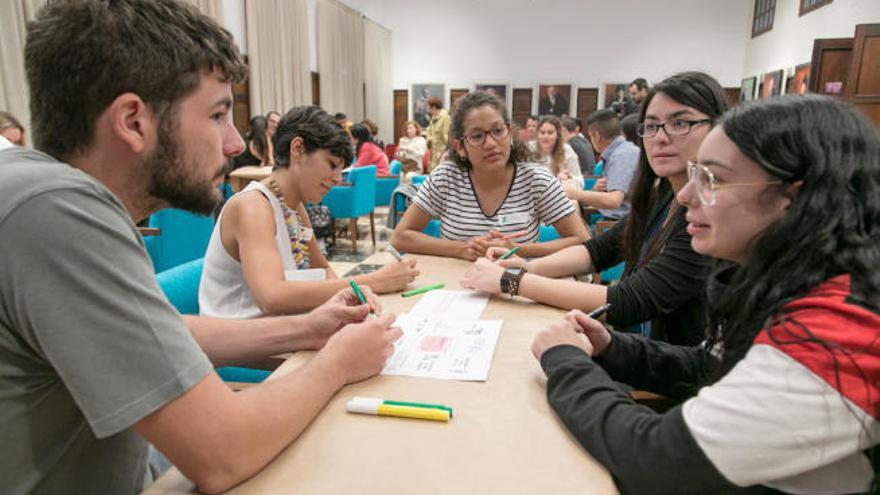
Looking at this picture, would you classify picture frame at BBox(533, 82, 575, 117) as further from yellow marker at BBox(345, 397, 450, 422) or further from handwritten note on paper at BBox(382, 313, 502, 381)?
yellow marker at BBox(345, 397, 450, 422)

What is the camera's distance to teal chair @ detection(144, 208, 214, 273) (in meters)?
2.95

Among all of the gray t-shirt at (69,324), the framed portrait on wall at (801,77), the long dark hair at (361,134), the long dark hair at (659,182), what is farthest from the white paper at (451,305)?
the framed portrait on wall at (801,77)

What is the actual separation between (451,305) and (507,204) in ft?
3.17

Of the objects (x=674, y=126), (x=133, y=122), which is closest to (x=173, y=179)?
(x=133, y=122)

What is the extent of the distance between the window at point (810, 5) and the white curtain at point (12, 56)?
9.54 m

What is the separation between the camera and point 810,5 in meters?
8.37

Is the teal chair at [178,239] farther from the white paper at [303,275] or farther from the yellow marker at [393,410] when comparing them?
the yellow marker at [393,410]

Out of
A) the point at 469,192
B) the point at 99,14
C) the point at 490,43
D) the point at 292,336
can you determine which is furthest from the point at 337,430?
the point at 490,43

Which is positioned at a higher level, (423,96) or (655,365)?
(423,96)

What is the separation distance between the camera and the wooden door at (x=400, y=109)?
14.1 metres

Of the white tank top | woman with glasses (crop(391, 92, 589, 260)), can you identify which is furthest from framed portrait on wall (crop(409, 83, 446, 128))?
the white tank top

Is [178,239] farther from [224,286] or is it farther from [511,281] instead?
[511,281]

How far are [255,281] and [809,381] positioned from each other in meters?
1.36

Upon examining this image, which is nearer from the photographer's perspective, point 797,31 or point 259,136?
point 259,136
